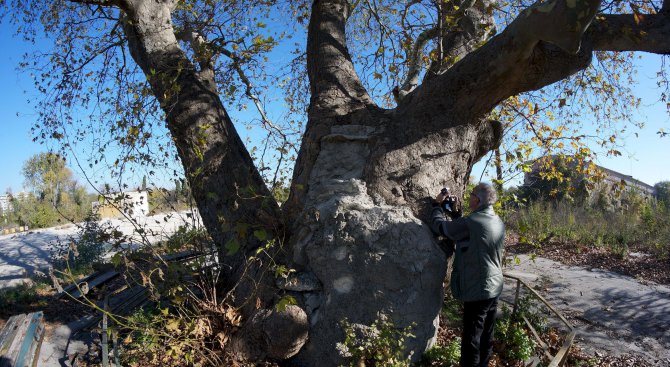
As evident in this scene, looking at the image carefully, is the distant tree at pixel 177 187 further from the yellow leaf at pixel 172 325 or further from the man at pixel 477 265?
the man at pixel 477 265

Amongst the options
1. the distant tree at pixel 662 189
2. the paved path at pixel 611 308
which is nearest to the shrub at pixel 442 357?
the paved path at pixel 611 308

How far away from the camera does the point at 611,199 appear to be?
1759 cm

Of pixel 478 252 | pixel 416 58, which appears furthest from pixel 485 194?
pixel 416 58

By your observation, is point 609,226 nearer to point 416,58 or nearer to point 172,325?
point 416,58

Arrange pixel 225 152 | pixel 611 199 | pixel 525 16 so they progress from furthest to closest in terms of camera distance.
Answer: pixel 611 199
pixel 225 152
pixel 525 16

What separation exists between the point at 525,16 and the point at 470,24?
2.86 meters

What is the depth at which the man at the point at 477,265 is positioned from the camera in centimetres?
372

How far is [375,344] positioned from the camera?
3668 mm

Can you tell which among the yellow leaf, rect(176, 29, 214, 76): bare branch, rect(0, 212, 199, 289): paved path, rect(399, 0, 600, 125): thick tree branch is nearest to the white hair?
rect(399, 0, 600, 125): thick tree branch

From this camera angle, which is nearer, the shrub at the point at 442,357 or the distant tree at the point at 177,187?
the shrub at the point at 442,357

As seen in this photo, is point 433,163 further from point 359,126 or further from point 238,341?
point 238,341

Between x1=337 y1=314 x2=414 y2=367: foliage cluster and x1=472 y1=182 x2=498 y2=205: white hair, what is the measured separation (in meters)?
1.33

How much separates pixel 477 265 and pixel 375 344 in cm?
115

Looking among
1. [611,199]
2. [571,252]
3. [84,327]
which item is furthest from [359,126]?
[611,199]
